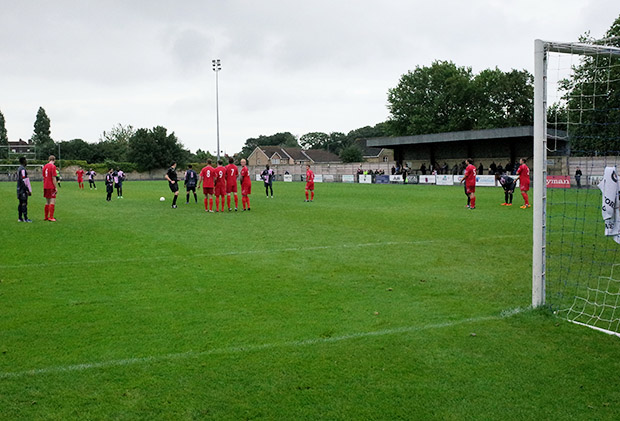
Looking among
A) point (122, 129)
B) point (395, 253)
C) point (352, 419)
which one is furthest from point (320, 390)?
point (122, 129)

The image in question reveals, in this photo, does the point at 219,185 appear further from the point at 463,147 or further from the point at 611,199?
the point at 463,147

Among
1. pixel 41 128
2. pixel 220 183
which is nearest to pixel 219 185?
pixel 220 183

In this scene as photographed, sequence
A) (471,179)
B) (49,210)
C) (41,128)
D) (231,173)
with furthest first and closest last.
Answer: (41,128), (471,179), (231,173), (49,210)

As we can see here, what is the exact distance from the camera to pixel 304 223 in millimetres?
16469

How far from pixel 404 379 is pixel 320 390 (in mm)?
754

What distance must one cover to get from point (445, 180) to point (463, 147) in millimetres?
13107

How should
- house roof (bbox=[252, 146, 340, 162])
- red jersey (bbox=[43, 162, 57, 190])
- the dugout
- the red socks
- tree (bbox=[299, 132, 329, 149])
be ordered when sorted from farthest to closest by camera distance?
tree (bbox=[299, 132, 329, 149])
house roof (bbox=[252, 146, 340, 162])
the dugout
the red socks
red jersey (bbox=[43, 162, 57, 190])

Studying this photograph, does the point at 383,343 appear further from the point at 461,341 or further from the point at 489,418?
the point at 489,418

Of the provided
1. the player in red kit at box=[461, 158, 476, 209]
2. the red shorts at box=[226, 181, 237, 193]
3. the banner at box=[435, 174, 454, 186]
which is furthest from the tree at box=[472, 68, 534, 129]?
the red shorts at box=[226, 181, 237, 193]

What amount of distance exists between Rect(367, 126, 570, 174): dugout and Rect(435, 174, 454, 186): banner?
8293 millimetres

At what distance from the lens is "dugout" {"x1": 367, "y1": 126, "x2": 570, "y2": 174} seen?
50.9 metres

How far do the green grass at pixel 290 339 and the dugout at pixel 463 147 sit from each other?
140 ft

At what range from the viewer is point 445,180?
4609 cm

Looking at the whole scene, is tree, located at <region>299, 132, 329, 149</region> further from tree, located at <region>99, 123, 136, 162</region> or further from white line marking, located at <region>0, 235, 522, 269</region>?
white line marking, located at <region>0, 235, 522, 269</region>
